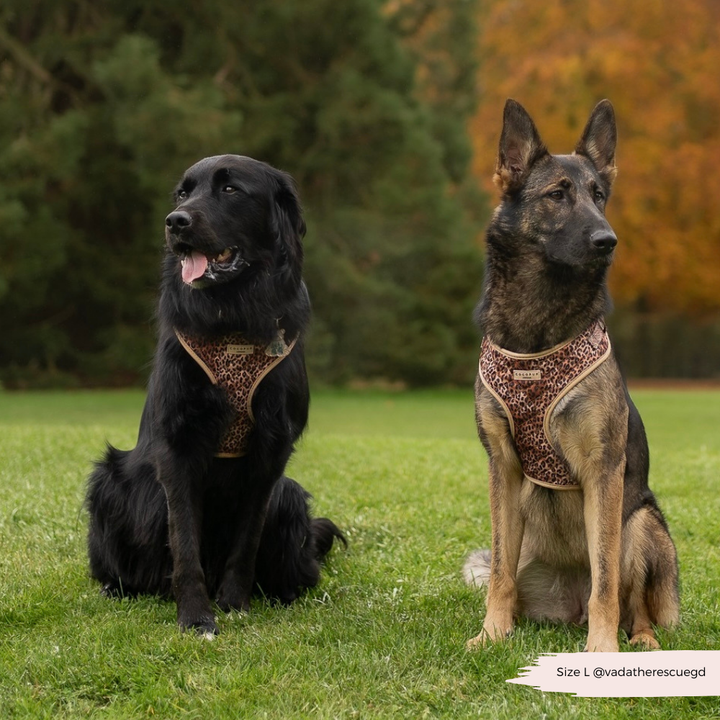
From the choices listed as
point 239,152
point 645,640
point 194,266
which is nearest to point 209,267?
point 194,266

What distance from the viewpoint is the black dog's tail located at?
14.7ft

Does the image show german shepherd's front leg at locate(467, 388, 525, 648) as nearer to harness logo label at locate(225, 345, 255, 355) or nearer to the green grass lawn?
the green grass lawn

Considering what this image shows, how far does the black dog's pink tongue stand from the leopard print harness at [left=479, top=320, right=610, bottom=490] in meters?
1.27

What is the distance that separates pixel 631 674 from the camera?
3.21 m

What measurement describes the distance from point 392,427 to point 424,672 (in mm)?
11525

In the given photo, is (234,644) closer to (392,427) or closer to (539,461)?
(539,461)

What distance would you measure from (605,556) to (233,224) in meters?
2.03

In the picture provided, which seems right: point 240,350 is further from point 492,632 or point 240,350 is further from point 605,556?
point 605,556

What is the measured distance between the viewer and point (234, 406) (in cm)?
392

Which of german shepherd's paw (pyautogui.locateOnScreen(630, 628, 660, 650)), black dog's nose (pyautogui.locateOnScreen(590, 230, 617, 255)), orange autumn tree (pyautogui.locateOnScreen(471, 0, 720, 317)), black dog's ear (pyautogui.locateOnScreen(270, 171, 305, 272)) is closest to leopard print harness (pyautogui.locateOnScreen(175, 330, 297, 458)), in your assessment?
black dog's ear (pyautogui.locateOnScreen(270, 171, 305, 272))

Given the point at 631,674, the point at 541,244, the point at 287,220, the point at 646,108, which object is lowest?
the point at 631,674

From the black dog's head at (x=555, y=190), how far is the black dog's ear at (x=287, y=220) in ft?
2.98

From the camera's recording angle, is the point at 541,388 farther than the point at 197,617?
No

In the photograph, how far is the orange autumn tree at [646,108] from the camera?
26.3 m
